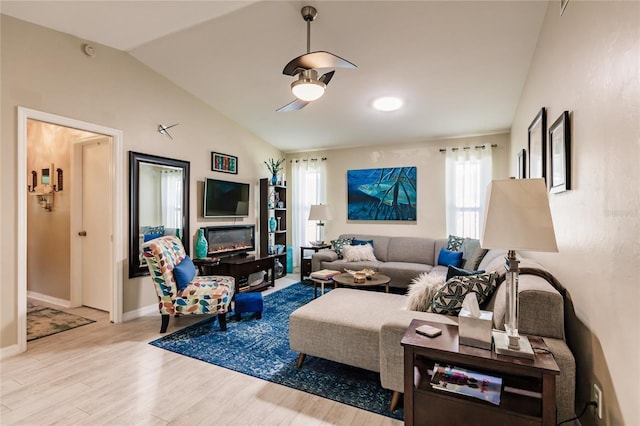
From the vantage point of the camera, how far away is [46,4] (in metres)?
2.57

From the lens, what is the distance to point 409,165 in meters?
5.43

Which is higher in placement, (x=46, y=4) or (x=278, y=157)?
(x=46, y=4)

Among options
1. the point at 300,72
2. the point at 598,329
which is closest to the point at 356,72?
the point at 300,72

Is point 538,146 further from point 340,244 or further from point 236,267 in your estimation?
point 236,267

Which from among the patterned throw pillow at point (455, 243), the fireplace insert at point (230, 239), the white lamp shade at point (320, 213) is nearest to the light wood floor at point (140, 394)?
the fireplace insert at point (230, 239)

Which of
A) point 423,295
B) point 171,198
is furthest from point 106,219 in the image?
point 423,295

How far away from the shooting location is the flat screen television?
4512 mm

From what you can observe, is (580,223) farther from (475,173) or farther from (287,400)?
(475,173)

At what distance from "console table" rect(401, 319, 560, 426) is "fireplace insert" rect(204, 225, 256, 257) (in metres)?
3.58

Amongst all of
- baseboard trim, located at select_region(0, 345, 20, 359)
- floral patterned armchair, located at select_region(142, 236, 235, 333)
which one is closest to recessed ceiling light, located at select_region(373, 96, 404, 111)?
floral patterned armchair, located at select_region(142, 236, 235, 333)

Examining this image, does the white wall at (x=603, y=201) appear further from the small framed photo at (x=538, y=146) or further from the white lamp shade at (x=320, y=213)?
the white lamp shade at (x=320, y=213)

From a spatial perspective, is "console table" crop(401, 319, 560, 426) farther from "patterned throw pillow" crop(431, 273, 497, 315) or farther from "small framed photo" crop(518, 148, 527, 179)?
"small framed photo" crop(518, 148, 527, 179)

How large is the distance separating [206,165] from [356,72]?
2.49 m

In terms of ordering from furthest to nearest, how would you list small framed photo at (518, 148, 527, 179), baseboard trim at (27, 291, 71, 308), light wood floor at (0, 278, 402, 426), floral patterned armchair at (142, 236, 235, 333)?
baseboard trim at (27, 291, 71, 308) → small framed photo at (518, 148, 527, 179) → floral patterned armchair at (142, 236, 235, 333) → light wood floor at (0, 278, 402, 426)
